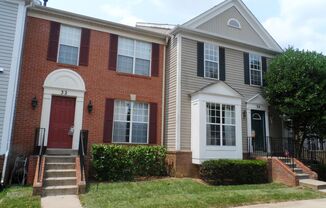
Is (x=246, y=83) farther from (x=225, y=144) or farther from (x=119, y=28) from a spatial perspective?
(x=119, y=28)

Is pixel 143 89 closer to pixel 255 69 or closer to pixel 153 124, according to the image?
pixel 153 124

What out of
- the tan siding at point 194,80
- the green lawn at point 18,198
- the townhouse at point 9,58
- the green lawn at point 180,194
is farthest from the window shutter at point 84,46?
the green lawn at point 18,198

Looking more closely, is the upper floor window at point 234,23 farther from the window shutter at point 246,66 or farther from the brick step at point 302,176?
the brick step at point 302,176

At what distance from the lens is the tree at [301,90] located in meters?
12.6

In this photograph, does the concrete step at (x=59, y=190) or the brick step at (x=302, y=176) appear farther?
the brick step at (x=302, y=176)

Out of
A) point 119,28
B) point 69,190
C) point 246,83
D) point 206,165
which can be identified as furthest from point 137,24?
point 69,190

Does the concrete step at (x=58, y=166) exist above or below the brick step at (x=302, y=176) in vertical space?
above

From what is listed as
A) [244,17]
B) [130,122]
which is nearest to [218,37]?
[244,17]

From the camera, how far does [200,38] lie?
13.2 m

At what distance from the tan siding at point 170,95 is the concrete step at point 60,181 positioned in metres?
4.64

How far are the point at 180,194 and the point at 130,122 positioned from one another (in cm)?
462

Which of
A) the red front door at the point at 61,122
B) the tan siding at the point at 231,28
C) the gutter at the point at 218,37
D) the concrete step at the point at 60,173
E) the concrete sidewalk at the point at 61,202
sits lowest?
the concrete sidewalk at the point at 61,202

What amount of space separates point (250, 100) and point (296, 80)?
2.30 m

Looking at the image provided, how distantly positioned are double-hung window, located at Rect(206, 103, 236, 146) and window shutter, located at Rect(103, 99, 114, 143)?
13.7 ft
